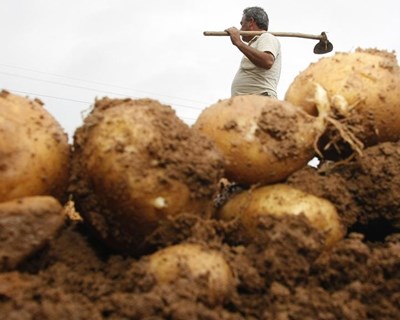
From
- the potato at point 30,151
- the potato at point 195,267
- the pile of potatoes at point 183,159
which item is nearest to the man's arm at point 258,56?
the pile of potatoes at point 183,159

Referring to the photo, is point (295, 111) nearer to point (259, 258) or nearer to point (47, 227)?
point (259, 258)

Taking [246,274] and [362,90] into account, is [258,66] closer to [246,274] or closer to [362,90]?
[362,90]

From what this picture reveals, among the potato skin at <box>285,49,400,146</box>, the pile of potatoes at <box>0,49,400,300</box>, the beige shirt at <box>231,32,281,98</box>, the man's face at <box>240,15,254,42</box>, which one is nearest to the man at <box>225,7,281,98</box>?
the beige shirt at <box>231,32,281,98</box>

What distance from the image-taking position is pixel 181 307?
1.51 metres

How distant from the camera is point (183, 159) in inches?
70.2

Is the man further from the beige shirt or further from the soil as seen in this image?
the soil

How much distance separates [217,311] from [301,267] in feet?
1.14

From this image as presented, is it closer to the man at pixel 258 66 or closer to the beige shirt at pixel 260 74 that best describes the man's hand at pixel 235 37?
the man at pixel 258 66

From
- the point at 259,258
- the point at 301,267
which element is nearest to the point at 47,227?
the point at 259,258

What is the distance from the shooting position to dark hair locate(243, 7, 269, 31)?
4902 millimetres

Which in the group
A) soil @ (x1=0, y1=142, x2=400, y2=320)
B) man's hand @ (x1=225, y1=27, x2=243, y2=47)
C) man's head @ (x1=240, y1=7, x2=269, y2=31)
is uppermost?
man's head @ (x1=240, y1=7, x2=269, y2=31)

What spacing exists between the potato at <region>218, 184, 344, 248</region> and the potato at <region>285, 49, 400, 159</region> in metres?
0.23

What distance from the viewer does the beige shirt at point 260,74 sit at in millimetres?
4171

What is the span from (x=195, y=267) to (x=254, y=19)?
362 cm
